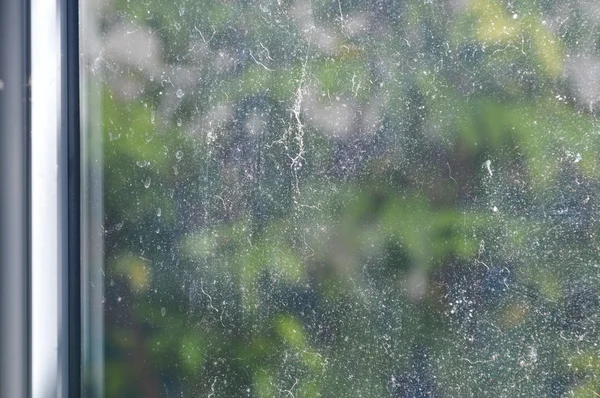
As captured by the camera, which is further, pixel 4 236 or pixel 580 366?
pixel 4 236

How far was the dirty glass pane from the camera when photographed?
460 millimetres

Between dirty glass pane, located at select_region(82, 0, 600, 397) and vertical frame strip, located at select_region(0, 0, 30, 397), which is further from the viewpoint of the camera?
vertical frame strip, located at select_region(0, 0, 30, 397)

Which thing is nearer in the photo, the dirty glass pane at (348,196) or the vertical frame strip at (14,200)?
the dirty glass pane at (348,196)

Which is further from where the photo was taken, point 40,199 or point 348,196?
point 40,199

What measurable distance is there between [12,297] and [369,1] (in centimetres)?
49

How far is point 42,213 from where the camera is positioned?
2.08 feet

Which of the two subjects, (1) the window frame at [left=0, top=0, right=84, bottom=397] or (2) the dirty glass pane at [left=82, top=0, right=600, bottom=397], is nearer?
(2) the dirty glass pane at [left=82, top=0, right=600, bottom=397]

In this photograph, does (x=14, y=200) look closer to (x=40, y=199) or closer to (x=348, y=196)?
(x=40, y=199)

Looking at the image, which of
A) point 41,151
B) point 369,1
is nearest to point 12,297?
point 41,151

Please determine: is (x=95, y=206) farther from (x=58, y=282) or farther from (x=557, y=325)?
(x=557, y=325)

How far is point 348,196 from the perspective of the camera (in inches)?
20.9

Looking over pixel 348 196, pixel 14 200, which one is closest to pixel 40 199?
pixel 14 200

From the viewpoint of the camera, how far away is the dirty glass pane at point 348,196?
18.1 inches

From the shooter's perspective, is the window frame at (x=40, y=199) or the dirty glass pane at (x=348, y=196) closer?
the dirty glass pane at (x=348, y=196)
